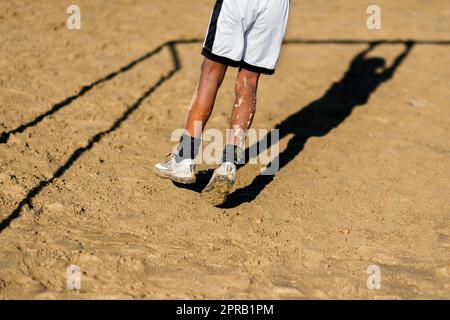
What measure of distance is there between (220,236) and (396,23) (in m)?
5.87

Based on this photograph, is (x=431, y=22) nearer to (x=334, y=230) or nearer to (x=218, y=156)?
(x=218, y=156)

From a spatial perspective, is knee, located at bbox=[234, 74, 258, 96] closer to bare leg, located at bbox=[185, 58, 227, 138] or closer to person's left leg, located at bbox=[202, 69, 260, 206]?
person's left leg, located at bbox=[202, 69, 260, 206]

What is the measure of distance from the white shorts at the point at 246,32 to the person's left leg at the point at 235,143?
15cm

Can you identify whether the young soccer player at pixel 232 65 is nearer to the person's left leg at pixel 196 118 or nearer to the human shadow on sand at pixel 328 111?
the person's left leg at pixel 196 118

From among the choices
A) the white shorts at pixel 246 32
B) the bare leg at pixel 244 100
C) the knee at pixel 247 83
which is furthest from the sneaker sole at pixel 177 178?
the white shorts at pixel 246 32

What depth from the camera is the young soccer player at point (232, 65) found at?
455 centimetres

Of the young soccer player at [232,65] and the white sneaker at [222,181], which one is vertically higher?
the young soccer player at [232,65]

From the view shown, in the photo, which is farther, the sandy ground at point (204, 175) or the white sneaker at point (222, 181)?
the white sneaker at point (222, 181)

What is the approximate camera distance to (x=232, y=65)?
4688 millimetres

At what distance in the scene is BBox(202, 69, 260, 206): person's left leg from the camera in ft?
15.1

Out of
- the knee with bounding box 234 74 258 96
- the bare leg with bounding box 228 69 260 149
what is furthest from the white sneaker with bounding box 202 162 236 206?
the knee with bounding box 234 74 258 96

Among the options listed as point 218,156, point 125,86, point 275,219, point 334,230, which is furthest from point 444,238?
point 125,86

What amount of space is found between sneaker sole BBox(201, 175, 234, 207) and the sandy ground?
0.15 meters

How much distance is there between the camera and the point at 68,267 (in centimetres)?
402
